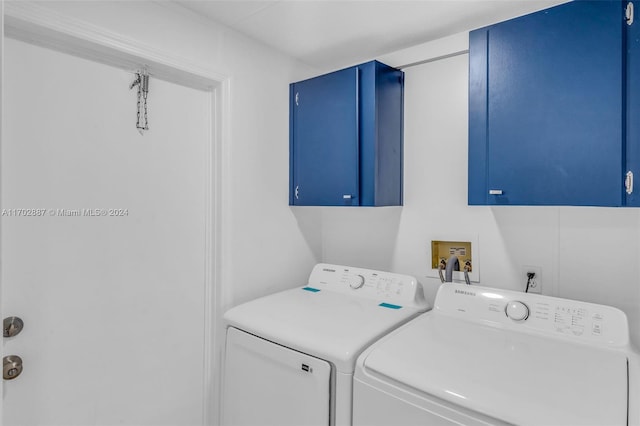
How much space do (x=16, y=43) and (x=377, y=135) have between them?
1484mm

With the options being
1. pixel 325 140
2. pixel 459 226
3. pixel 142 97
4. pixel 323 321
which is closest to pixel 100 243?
pixel 142 97

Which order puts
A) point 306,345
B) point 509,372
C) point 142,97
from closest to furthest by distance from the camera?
point 509,372, point 306,345, point 142,97

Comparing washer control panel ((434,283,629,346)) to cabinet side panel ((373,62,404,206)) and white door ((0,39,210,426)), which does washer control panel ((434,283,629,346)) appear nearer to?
cabinet side panel ((373,62,404,206))

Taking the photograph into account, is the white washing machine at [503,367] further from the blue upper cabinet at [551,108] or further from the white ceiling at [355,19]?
the white ceiling at [355,19]

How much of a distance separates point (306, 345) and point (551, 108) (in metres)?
1.28

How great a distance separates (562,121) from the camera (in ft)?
4.56

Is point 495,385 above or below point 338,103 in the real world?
below

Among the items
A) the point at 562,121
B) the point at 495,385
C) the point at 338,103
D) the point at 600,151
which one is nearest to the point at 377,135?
the point at 338,103

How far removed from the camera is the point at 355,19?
1760 mm

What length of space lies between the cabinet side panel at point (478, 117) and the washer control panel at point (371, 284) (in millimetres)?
525

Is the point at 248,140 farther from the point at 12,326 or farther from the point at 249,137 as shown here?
the point at 12,326

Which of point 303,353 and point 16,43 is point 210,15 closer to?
point 16,43

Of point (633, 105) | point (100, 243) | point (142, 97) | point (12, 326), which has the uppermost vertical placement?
point (142, 97)

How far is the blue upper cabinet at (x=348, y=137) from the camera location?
1.87 metres
